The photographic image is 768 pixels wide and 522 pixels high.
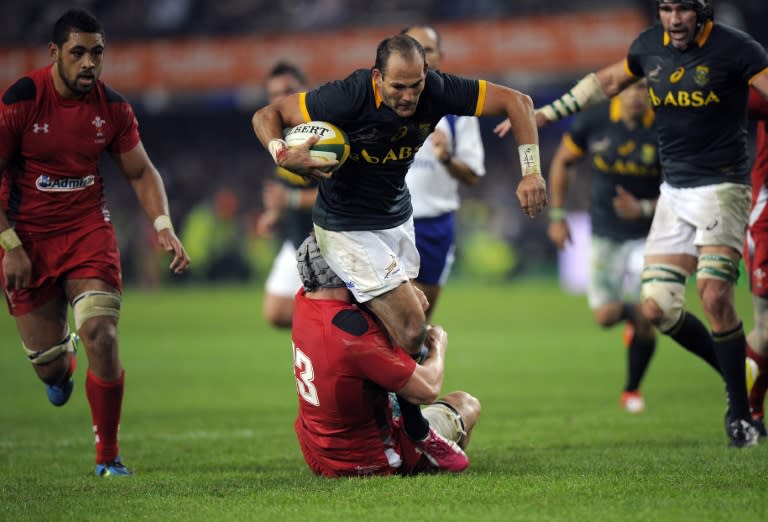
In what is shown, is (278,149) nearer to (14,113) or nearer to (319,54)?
(14,113)

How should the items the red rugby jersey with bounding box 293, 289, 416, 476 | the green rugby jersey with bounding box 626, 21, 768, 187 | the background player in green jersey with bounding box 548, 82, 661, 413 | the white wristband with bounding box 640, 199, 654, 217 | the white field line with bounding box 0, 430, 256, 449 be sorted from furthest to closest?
the background player in green jersey with bounding box 548, 82, 661, 413 < the white wristband with bounding box 640, 199, 654, 217 < the white field line with bounding box 0, 430, 256, 449 < the green rugby jersey with bounding box 626, 21, 768, 187 < the red rugby jersey with bounding box 293, 289, 416, 476

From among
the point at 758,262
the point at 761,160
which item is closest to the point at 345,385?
the point at 758,262

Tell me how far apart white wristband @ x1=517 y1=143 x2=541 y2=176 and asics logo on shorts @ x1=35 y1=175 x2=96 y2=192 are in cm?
269

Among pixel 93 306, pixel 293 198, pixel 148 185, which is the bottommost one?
pixel 93 306

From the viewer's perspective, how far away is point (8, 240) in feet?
21.7

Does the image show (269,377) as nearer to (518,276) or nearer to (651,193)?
(651,193)

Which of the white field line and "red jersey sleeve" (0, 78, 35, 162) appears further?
the white field line

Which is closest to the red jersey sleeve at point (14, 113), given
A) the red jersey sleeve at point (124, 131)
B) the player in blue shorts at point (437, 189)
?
the red jersey sleeve at point (124, 131)

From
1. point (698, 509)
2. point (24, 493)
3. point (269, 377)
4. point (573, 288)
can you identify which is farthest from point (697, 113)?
point (573, 288)

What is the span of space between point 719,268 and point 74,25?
418 cm

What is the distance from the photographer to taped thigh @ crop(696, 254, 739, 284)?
7.06 metres

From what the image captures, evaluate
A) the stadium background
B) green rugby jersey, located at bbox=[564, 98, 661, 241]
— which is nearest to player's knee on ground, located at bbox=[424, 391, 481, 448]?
green rugby jersey, located at bbox=[564, 98, 661, 241]

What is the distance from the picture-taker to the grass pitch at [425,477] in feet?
17.2

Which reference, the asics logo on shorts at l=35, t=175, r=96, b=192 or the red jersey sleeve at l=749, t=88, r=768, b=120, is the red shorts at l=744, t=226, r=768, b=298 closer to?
the red jersey sleeve at l=749, t=88, r=768, b=120
